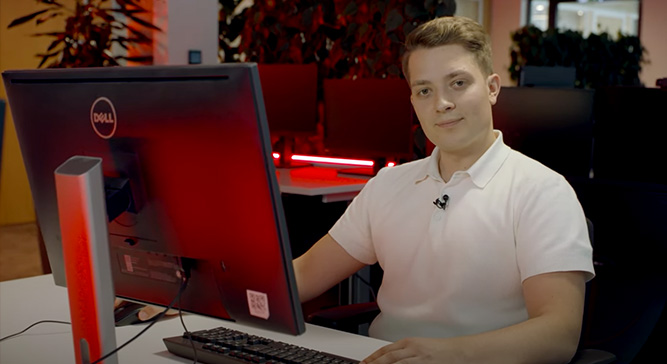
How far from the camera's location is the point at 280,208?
3.38 feet

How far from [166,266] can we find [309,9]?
12.5 feet

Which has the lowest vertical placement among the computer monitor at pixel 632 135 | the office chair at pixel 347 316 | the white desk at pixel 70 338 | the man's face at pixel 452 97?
the office chair at pixel 347 316

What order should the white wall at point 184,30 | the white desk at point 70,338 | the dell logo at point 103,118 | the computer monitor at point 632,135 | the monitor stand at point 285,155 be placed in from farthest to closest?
the white wall at point 184,30 < the monitor stand at point 285,155 < the computer monitor at point 632,135 < the white desk at point 70,338 < the dell logo at point 103,118

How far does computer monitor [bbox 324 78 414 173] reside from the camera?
399cm

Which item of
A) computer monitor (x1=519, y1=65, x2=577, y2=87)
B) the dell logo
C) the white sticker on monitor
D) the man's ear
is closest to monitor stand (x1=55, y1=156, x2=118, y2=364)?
the dell logo

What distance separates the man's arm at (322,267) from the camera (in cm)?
189

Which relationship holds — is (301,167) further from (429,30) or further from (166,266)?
(166,266)

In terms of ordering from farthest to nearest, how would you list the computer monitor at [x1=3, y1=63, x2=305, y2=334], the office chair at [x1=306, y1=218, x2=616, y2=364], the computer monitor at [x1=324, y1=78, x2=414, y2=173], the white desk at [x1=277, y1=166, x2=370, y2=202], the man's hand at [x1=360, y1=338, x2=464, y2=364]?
1. the computer monitor at [x1=324, y1=78, x2=414, y2=173]
2. the white desk at [x1=277, y1=166, x2=370, y2=202]
3. the office chair at [x1=306, y1=218, x2=616, y2=364]
4. the man's hand at [x1=360, y1=338, x2=464, y2=364]
5. the computer monitor at [x1=3, y1=63, x2=305, y2=334]

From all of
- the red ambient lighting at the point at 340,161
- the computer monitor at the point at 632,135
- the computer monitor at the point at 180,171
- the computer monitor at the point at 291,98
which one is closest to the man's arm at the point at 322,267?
the computer monitor at the point at 180,171

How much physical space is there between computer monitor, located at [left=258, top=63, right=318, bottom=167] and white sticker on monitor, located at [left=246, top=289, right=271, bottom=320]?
3401mm

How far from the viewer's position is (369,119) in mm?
4117

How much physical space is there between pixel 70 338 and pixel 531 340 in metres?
0.88

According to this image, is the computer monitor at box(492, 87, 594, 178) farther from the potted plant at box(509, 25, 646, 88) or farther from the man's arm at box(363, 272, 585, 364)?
the potted plant at box(509, 25, 646, 88)

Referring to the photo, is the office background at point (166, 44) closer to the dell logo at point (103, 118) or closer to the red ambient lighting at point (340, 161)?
the dell logo at point (103, 118)
